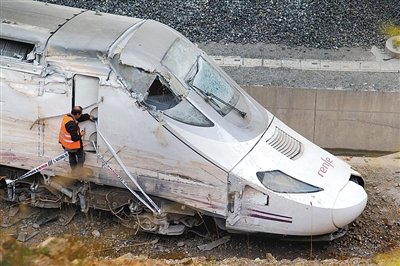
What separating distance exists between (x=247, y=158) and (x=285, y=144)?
82cm

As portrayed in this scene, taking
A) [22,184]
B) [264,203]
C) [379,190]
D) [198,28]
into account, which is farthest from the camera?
[198,28]

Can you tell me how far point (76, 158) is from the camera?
8977mm

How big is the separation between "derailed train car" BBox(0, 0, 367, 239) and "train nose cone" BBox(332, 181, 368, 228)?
0.05 feet

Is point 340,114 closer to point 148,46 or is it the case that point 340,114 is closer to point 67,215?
point 148,46

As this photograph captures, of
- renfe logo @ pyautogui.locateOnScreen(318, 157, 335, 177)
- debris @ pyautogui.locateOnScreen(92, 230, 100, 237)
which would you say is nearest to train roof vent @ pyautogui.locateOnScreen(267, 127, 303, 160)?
renfe logo @ pyautogui.locateOnScreen(318, 157, 335, 177)

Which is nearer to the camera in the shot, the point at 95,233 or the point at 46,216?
the point at 95,233

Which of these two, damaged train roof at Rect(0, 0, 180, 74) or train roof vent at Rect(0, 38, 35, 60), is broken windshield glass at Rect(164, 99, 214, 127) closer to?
damaged train roof at Rect(0, 0, 180, 74)

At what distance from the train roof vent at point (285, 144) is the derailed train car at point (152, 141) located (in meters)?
0.02

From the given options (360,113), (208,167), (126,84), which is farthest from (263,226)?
(360,113)

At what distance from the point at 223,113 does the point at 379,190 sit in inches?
120

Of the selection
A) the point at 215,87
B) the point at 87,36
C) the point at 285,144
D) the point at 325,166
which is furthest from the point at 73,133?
the point at 325,166

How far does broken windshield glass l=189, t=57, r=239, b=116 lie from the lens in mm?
9070

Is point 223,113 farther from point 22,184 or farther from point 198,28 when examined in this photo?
point 198,28

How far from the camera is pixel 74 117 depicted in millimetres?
8719
